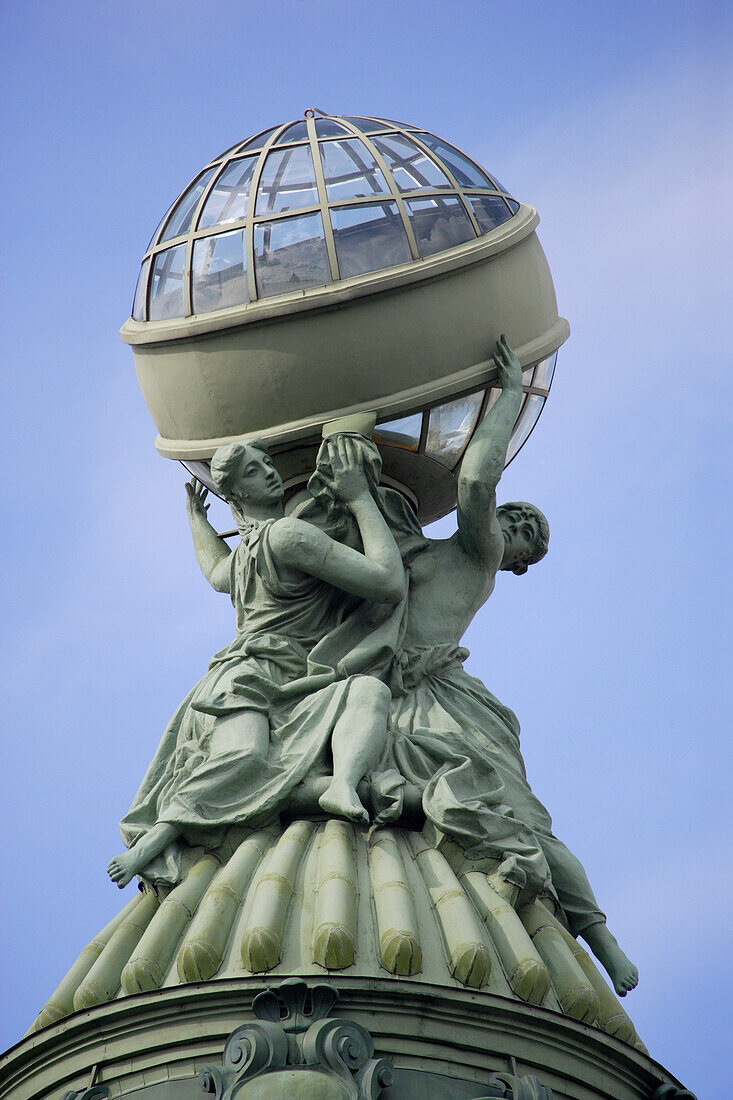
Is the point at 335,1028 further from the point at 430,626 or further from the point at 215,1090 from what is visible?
the point at 430,626

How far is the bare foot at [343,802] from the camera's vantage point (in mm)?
→ 14336

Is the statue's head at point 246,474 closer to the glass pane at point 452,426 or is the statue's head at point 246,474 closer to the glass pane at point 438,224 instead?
the glass pane at point 452,426

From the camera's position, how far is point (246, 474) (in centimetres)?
1644

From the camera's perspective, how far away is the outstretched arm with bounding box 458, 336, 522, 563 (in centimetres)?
1647

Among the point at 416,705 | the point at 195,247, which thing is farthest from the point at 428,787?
the point at 195,247

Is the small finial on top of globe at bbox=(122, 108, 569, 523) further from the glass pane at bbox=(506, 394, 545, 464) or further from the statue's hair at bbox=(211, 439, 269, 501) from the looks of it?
the statue's hair at bbox=(211, 439, 269, 501)

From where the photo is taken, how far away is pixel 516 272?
56.3ft

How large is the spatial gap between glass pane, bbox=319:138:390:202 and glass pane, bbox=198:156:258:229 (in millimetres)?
759

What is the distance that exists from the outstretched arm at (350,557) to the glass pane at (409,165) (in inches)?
114

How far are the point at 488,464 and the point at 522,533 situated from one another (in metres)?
1.36

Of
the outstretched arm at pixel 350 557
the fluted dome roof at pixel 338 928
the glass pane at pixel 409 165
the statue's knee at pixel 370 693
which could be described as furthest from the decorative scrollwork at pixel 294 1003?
the glass pane at pixel 409 165

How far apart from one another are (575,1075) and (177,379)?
7373 mm

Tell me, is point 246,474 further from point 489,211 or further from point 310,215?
point 489,211

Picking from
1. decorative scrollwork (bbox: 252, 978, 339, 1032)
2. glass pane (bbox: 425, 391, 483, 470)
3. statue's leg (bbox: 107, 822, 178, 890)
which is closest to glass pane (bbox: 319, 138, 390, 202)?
glass pane (bbox: 425, 391, 483, 470)
